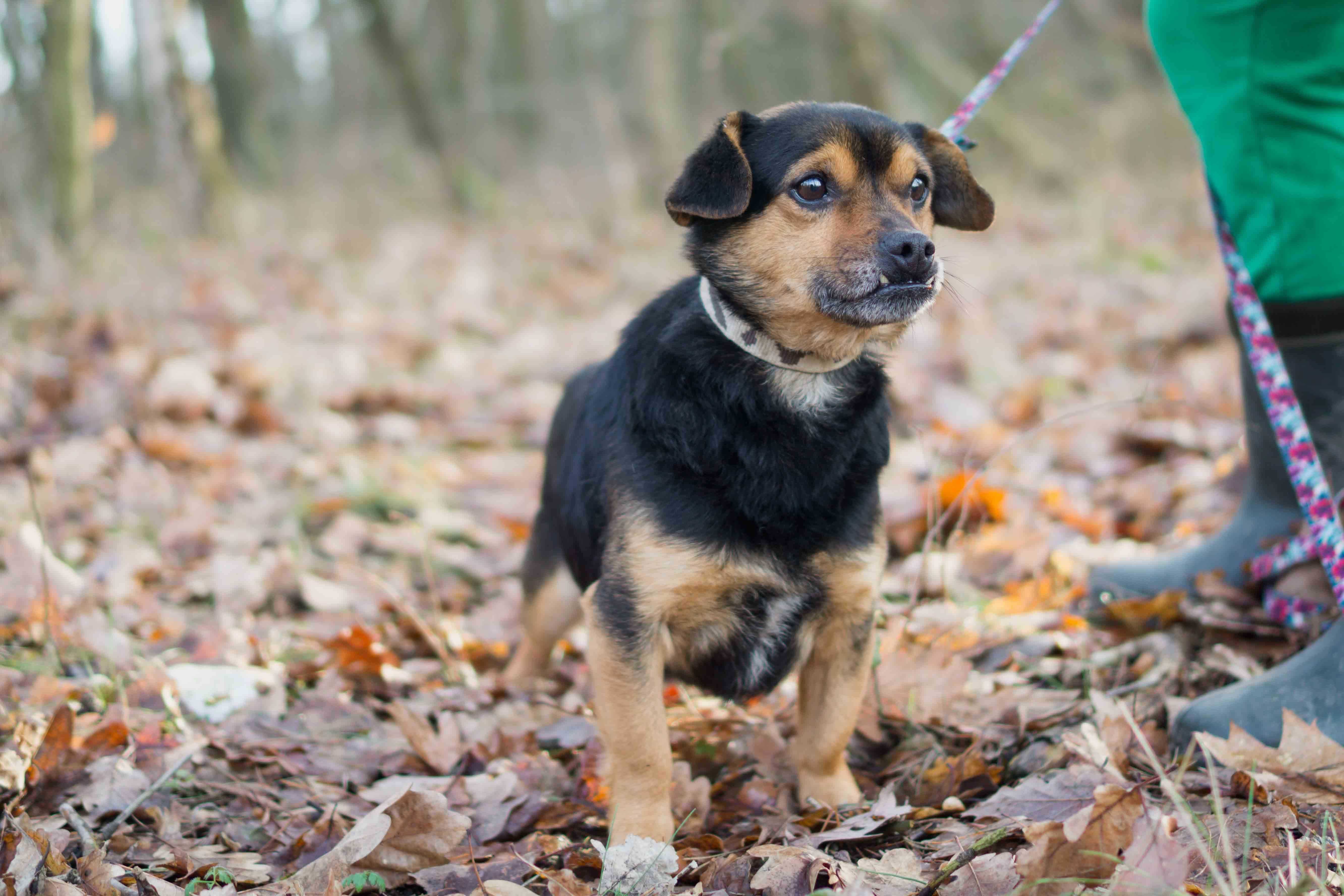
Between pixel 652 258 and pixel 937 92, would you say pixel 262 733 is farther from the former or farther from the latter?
pixel 937 92

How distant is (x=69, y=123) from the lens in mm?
8336

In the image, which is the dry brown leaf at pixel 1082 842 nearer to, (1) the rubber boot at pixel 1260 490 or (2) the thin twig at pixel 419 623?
(1) the rubber boot at pixel 1260 490

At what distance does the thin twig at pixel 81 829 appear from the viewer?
2.23m

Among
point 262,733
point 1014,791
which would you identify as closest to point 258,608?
point 262,733

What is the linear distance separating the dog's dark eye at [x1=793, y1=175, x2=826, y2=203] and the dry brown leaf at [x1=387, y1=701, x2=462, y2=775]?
5.80ft

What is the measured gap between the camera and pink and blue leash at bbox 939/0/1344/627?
2646 millimetres

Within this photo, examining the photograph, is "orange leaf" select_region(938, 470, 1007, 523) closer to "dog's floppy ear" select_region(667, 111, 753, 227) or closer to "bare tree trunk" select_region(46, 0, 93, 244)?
"dog's floppy ear" select_region(667, 111, 753, 227)

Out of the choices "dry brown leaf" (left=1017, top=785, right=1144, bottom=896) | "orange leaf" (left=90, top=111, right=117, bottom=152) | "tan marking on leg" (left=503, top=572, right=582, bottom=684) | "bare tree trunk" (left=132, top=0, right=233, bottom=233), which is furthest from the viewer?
"bare tree trunk" (left=132, top=0, right=233, bottom=233)

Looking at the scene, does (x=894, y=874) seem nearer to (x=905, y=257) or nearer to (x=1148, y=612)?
(x=905, y=257)


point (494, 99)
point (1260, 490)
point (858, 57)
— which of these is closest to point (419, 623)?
point (1260, 490)

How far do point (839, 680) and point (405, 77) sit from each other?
13367 mm

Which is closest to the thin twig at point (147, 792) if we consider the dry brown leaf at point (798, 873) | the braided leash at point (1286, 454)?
the dry brown leaf at point (798, 873)

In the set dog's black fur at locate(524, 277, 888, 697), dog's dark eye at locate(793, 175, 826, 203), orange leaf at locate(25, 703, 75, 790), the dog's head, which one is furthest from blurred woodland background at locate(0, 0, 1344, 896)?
dog's dark eye at locate(793, 175, 826, 203)

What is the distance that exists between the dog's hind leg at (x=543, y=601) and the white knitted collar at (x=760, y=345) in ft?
3.18
